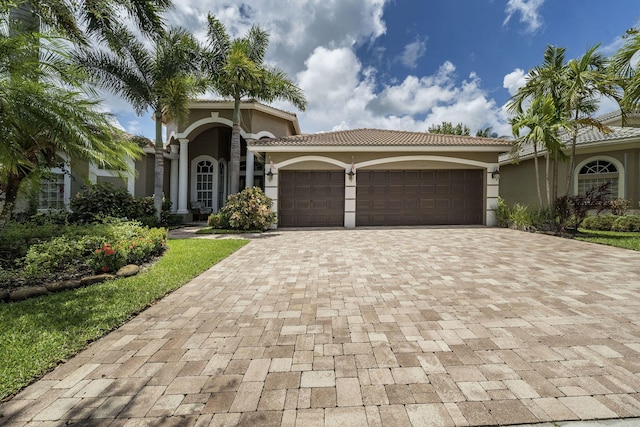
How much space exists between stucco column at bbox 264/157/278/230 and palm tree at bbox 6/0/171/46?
6.24m

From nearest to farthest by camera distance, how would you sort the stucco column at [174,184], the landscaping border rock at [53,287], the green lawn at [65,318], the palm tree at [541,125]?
the green lawn at [65,318], the landscaping border rock at [53,287], the palm tree at [541,125], the stucco column at [174,184]

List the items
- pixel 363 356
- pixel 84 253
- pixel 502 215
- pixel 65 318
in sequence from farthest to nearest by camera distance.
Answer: pixel 502 215 → pixel 84 253 → pixel 65 318 → pixel 363 356

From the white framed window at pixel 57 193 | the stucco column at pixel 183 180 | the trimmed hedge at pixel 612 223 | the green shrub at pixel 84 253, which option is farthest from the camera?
the stucco column at pixel 183 180

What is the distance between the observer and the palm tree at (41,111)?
452 centimetres

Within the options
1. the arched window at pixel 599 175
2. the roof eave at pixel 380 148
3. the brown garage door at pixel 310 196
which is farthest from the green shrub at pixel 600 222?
the brown garage door at pixel 310 196

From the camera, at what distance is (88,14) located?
9047 mm

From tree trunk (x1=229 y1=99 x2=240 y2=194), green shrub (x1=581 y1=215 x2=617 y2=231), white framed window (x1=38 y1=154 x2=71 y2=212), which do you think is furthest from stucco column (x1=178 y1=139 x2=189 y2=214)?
green shrub (x1=581 y1=215 x2=617 y2=231)

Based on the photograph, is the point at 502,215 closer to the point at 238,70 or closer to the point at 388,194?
the point at 388,194

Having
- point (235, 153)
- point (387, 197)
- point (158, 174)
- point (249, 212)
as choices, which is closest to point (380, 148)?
point (387, 197)

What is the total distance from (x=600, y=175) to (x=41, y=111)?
20.7 metres

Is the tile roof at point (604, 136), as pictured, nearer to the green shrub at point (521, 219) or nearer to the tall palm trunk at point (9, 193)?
the green shrub at point (521, 219)

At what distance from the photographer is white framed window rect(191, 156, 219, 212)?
17969mm

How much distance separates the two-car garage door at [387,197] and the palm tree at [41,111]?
8.25 meters

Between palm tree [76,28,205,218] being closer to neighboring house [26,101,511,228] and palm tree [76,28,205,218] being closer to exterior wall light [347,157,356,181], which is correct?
neighboring house [26,101,511,228]
